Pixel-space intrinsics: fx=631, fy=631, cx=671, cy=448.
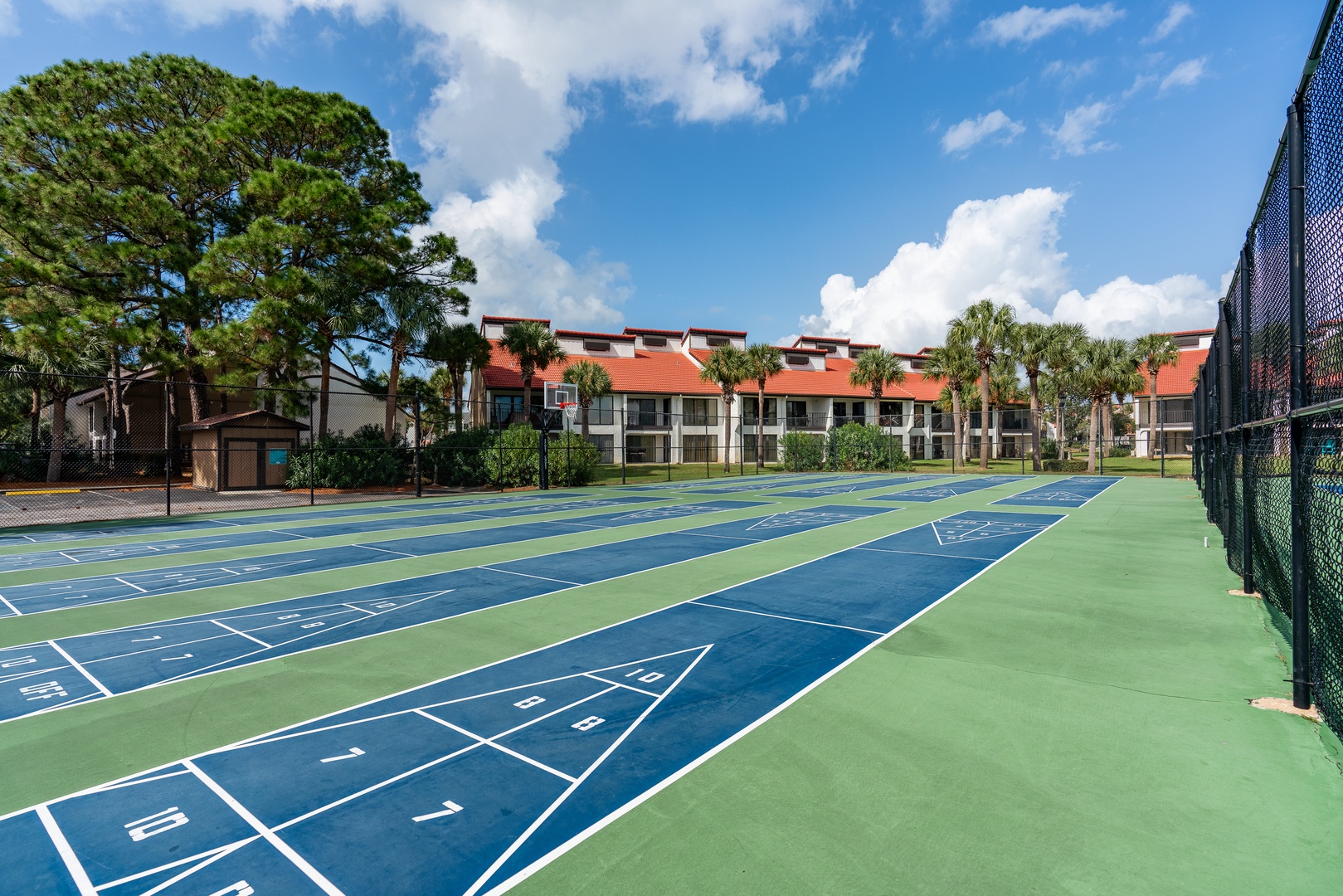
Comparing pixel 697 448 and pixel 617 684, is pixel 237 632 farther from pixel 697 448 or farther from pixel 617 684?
pixel 697 448

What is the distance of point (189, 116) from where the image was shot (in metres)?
32.0

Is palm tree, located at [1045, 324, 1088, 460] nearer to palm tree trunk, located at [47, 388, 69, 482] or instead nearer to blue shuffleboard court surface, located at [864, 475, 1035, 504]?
blue shuffleboard court surface, located at [864, 475, 1035, 504]

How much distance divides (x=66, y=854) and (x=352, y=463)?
27.7 m

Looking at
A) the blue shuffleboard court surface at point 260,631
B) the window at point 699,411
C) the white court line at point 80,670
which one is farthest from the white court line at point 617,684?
the window at point 699,411

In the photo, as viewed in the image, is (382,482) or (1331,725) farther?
(382,482)

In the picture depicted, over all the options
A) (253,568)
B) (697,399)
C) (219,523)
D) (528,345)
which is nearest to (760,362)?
(697,399)

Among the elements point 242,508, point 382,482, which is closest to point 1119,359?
point 382,482

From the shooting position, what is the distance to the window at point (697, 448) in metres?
52.7

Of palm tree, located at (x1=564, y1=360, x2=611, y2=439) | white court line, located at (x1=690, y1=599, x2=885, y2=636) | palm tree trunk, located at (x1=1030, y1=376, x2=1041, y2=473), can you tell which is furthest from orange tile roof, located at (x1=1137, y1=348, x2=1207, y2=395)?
white court line, located at (x1=690, y1=599, x2=885, y2=636)

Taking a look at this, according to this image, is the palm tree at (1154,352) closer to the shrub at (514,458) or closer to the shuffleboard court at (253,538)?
the shrub at (514,458)

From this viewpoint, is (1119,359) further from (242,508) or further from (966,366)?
(242,508)

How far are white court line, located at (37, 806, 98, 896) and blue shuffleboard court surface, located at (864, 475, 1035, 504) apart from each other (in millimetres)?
21310

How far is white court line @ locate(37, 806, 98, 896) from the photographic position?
2955 millimetres

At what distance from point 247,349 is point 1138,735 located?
30043 mm
